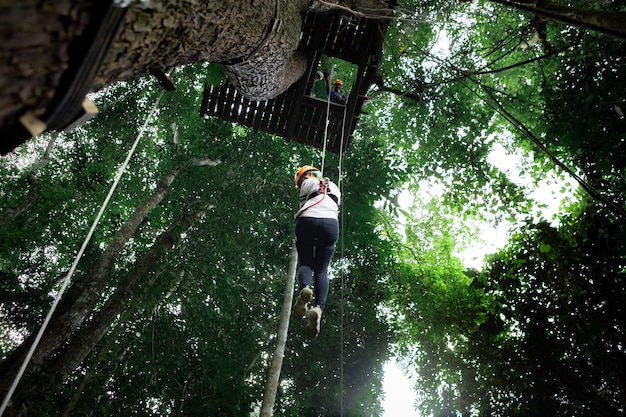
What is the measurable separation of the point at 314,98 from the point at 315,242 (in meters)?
2.92

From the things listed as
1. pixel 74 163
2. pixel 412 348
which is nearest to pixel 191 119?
pixel 74 163

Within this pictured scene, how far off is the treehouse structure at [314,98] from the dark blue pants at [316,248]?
2.00 m

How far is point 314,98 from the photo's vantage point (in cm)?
600

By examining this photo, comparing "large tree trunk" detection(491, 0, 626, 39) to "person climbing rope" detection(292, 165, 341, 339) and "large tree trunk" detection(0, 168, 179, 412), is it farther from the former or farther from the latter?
"large tree trunk" detection(0, 168, 179, 412)

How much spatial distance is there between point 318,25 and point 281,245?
16.2 feet

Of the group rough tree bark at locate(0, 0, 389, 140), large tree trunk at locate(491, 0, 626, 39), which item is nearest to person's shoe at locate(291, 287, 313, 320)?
rough tree bark at locate(0, 0, 389, 140)

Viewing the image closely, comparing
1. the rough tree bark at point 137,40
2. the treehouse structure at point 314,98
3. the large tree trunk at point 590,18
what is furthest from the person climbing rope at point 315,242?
the large tree trunk at point 590,18

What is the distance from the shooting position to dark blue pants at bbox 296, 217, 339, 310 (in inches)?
159

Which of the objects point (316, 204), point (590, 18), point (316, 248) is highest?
point (316, 204)

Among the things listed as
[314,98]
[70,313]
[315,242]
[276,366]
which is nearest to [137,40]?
[315,242]

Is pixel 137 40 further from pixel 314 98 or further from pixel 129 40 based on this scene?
pixel 314 98

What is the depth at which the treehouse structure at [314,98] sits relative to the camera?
5.53 meters

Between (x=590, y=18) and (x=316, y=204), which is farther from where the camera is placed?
(x=316, y=204)

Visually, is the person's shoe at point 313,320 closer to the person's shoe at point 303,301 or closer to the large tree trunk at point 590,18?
the person's shoe at point 303,301
